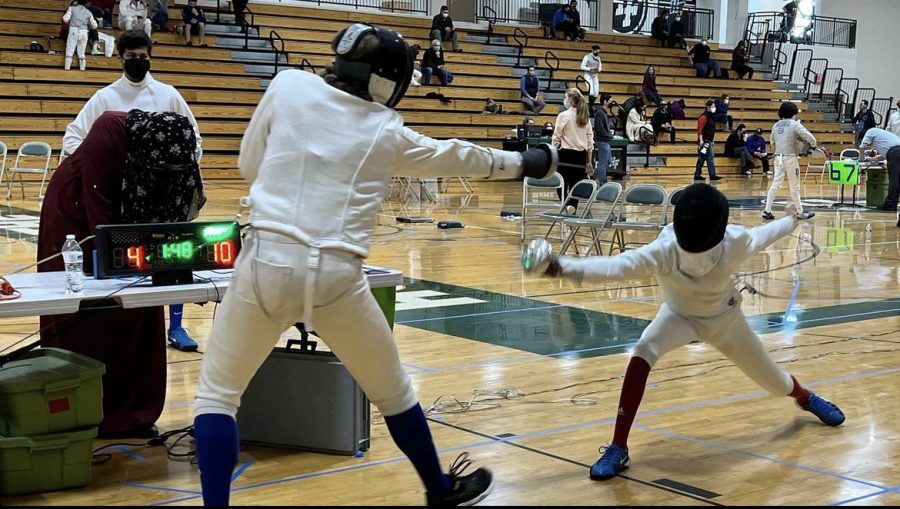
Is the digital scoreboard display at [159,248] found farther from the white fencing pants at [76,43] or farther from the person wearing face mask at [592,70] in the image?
the person wearing face mask at [592,70]

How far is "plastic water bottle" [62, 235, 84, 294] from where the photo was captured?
401 centimetres

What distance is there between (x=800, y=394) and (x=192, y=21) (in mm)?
19316

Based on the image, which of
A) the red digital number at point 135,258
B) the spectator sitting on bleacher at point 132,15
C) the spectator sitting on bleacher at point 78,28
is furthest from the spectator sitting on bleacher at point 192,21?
the red digital number at point 135,258

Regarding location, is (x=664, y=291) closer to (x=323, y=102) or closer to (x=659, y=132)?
(x=323, y=102)

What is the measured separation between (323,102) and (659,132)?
80.8ft

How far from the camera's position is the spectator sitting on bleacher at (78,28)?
19609 mm

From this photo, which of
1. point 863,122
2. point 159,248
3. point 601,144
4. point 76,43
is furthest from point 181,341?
point 863,122

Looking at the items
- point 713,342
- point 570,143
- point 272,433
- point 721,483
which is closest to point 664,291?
point 713,342

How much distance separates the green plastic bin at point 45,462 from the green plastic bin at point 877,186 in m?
16.6

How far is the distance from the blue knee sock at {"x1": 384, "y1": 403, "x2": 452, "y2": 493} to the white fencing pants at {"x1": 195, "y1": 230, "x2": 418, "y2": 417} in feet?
0.81

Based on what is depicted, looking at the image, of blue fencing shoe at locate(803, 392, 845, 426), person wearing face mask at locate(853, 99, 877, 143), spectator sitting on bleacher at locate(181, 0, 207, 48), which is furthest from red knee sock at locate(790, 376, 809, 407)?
person wearing face mask at locate(853, 99, 877, 143)

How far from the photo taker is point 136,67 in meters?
5.69

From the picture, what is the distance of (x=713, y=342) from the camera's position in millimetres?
4465

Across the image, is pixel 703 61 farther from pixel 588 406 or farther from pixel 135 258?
pixel 135 258
